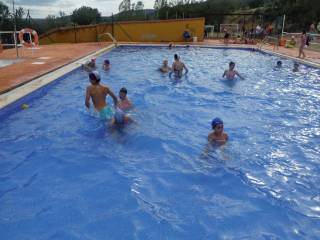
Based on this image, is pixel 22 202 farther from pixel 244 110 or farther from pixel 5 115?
pixel 244 110

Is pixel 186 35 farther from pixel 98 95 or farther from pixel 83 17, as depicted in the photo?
pixel 98 95

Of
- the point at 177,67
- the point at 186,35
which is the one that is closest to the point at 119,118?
the point at 177,67

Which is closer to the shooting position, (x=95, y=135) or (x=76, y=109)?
(x=95, y=135)

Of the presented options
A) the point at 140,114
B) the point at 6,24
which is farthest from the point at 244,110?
the point at 6,24

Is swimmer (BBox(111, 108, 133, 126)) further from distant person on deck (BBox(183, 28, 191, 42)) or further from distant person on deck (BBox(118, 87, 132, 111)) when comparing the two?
distant person on deck (BBox(183, 28, 191, 42))

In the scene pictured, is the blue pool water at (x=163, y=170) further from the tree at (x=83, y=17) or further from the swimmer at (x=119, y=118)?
the tree at (x=83, y=17)

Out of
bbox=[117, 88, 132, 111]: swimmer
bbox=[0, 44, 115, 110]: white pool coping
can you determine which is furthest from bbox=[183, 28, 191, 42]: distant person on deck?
bbox=[117, 88, 132, 111]: swimmer

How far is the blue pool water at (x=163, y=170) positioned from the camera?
4035 mm

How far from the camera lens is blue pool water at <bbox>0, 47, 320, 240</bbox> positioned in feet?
13.2

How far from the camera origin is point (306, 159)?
5.69m

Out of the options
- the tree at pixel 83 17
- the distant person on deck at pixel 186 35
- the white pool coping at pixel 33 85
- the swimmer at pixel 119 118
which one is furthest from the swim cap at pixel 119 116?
the tree at pixel 83 17

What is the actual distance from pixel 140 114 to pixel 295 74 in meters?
7.97

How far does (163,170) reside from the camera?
17.7ft

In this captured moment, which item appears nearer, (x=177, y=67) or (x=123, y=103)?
(x=123, y=103)
